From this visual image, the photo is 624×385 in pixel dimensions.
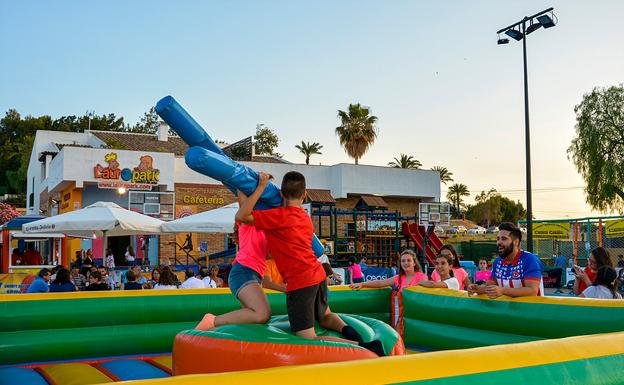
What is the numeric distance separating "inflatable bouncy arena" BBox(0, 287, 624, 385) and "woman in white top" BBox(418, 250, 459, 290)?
0.13 m

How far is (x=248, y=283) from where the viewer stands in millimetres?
4500

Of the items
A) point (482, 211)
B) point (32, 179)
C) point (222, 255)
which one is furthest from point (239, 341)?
point (482, 211)

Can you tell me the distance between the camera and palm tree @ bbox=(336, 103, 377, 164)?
141ft

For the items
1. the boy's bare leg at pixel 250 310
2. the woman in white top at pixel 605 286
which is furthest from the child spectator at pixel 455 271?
the boy's bare leg at pixel 250 310

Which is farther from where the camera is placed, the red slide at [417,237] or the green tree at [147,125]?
the green tree at [147,125]

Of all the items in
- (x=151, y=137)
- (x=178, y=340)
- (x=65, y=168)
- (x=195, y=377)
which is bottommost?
(x=178, y=340)

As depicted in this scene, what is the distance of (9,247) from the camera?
18.4m

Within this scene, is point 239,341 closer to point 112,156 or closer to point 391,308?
point 391,308

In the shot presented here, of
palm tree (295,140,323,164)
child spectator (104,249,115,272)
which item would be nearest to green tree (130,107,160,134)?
palm tree (295,140,323,164)

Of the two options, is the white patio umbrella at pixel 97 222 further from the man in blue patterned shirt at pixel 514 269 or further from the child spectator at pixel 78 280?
the man in blue patterned shirt at pixel 514 269

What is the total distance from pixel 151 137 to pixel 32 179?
7.90 meters

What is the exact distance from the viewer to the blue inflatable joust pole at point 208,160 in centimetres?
362

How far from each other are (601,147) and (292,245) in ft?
102

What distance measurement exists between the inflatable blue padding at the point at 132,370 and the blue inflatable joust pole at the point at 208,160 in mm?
2055
